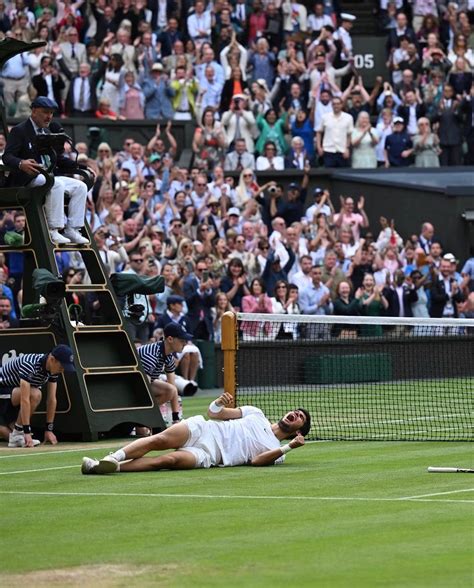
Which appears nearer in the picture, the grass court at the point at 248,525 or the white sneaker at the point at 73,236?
the grass court at the point at 248,525

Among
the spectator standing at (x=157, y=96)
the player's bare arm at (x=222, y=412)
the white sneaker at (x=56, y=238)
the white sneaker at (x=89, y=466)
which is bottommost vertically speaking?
the white sneaker at (x=89, y=466)

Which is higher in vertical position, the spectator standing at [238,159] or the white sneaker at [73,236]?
the spectator standing at [238,159]

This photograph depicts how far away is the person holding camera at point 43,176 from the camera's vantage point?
19.3m

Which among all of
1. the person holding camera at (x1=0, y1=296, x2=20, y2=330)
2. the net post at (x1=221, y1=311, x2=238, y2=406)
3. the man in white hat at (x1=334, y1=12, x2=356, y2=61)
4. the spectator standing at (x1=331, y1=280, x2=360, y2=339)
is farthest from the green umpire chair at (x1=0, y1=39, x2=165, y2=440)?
the man in white hat at (x1=334, y1=12, x2=356, y2=61)

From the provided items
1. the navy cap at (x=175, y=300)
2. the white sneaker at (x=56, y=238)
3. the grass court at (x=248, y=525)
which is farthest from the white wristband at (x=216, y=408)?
the navy cap at (x=175, y=300)

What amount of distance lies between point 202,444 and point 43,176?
204 inches

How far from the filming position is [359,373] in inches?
1068

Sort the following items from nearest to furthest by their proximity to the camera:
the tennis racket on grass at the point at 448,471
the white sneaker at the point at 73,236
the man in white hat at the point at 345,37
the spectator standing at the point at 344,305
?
the tennis racket on grass at the point at 448,471
the white sneaker at the point at 73,236
the spectator standing at the point at 344,305
the man in white hat at the point at 345,37

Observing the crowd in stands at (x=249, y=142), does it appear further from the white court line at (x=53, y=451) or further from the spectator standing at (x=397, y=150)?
the white court line at (x=53, y=451)

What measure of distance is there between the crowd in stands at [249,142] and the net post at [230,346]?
5899mm

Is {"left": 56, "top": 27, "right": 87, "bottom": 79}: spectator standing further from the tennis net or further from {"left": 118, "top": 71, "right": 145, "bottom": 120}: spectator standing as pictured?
the tennis net

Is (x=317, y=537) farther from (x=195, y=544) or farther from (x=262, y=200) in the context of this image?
(x=262, y=200)

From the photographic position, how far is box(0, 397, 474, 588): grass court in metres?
9.55

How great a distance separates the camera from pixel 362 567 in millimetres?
9664
